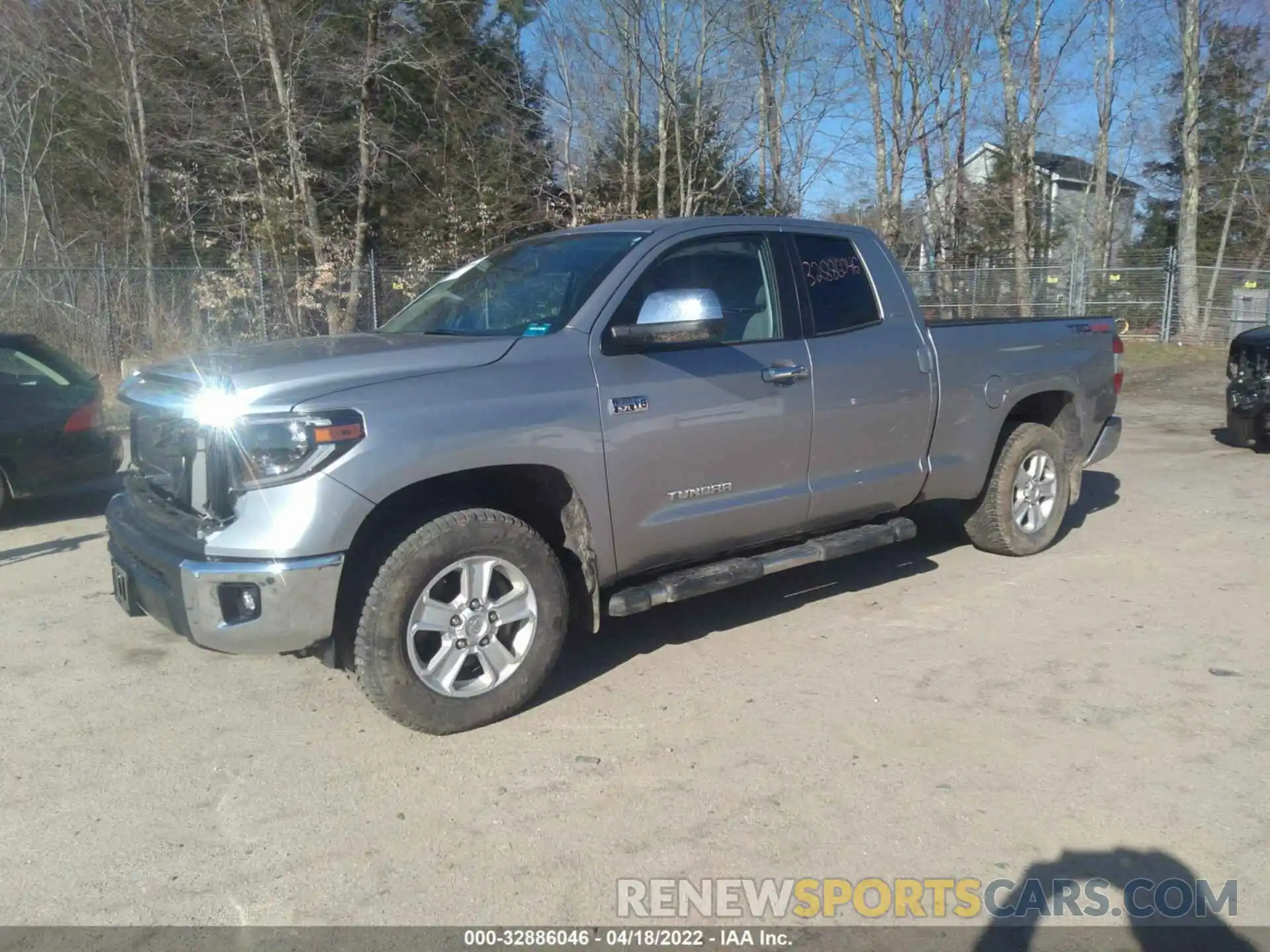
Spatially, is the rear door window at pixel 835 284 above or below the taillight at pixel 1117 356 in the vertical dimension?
above

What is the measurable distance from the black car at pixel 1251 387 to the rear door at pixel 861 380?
5.75 metres

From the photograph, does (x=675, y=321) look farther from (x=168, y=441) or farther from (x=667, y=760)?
(x=168, y=441)

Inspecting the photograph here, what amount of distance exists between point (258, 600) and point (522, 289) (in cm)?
195

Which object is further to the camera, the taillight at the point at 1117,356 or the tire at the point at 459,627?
the taillight at the point at 1117,356

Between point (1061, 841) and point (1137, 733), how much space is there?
98cm

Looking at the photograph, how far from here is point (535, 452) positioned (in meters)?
4.17

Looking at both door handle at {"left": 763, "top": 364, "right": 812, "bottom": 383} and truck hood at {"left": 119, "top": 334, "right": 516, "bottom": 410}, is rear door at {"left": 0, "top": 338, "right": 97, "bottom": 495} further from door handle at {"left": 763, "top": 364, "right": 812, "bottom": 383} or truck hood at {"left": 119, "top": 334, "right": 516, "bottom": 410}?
door handle at {"left": 763, "top": 364, "right": 812, "bottom": 383}

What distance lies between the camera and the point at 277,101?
19.8m

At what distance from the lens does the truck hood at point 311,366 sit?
3818mm

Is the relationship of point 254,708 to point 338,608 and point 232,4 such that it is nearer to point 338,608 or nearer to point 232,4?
point 338,608

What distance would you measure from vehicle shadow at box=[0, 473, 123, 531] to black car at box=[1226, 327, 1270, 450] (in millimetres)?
9768

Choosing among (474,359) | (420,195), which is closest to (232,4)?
(420,195)

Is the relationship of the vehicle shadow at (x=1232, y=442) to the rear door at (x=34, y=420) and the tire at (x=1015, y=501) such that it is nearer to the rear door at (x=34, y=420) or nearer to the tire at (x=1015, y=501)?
the tire at (x=1015, y=501)

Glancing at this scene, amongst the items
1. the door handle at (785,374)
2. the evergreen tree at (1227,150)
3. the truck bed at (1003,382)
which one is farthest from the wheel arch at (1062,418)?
the evergreen tree at (1227,150)
